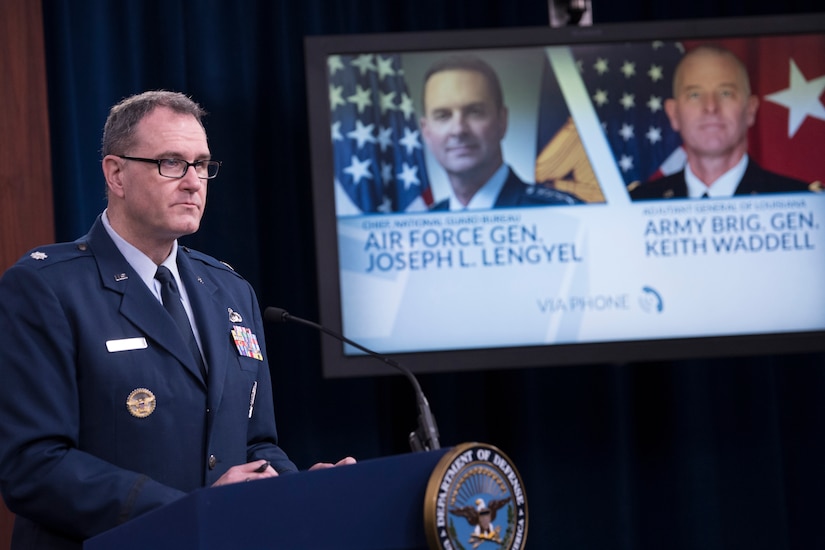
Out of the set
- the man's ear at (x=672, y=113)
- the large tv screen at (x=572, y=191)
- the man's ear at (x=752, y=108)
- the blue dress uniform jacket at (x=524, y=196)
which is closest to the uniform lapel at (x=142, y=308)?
the large tv screen at (x=572, y=191)

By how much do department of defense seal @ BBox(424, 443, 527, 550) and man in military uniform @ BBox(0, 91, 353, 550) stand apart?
1.29ft

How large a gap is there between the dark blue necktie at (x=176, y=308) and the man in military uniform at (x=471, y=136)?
1.84 m

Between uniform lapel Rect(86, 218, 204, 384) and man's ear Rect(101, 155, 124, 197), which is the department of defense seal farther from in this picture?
man's ear Rect(101, 155, 124, 197)

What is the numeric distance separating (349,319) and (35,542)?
1944 millimetres

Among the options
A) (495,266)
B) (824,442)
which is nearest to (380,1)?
(495,266)

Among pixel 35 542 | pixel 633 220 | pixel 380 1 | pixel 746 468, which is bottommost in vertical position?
pixel 746 468

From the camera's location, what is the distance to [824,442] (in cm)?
450

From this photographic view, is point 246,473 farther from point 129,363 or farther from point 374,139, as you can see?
point 374,139

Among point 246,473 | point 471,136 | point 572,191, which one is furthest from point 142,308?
point 572,191

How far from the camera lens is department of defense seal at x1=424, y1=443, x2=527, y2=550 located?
1.49 metres

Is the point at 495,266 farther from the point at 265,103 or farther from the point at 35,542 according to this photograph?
the point at 35,542

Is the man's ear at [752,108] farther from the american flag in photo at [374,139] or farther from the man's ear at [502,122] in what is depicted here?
the american flag in photo at [374,139]

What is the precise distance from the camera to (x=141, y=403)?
2037 millimetres

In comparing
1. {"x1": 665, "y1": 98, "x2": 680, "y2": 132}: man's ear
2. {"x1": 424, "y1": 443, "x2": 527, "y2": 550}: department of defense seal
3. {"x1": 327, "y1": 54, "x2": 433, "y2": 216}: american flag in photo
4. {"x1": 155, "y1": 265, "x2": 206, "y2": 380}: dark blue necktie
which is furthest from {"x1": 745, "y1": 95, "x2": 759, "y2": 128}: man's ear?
{"x1": 424, "y1": 443, "x2": 527, "y2": 550}: department of defense seal
